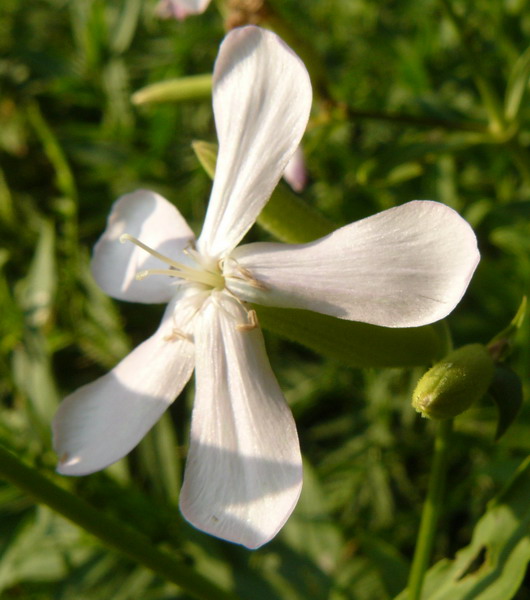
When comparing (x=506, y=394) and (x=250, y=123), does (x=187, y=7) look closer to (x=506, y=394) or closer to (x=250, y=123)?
(x=250, y=123)

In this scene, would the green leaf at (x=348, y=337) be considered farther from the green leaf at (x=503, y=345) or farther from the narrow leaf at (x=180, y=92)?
the narrow leaf at (x=180, y=92)

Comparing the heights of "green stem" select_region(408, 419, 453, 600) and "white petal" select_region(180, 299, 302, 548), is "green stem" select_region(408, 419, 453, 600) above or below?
below

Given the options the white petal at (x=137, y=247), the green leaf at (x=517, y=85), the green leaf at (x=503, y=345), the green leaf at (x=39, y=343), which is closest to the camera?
the green leaf at (x=503, y=345)

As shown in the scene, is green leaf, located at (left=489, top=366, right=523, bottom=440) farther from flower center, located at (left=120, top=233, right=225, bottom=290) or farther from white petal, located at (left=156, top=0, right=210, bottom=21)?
white petal, located at (left=156, top=0, right=210, bottom=21)

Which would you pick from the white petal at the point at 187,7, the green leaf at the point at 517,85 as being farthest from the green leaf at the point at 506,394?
the white petal at the point at 187,7

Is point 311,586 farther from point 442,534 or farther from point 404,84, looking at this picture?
point 404,84

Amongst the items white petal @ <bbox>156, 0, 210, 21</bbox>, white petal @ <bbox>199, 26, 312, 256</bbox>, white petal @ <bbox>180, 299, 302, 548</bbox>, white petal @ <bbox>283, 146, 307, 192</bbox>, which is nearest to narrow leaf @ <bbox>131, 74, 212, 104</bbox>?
white petal @ <bbox>156, 0, 210, 21</bbox>

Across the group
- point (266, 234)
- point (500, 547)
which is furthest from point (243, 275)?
point (266, 234)
